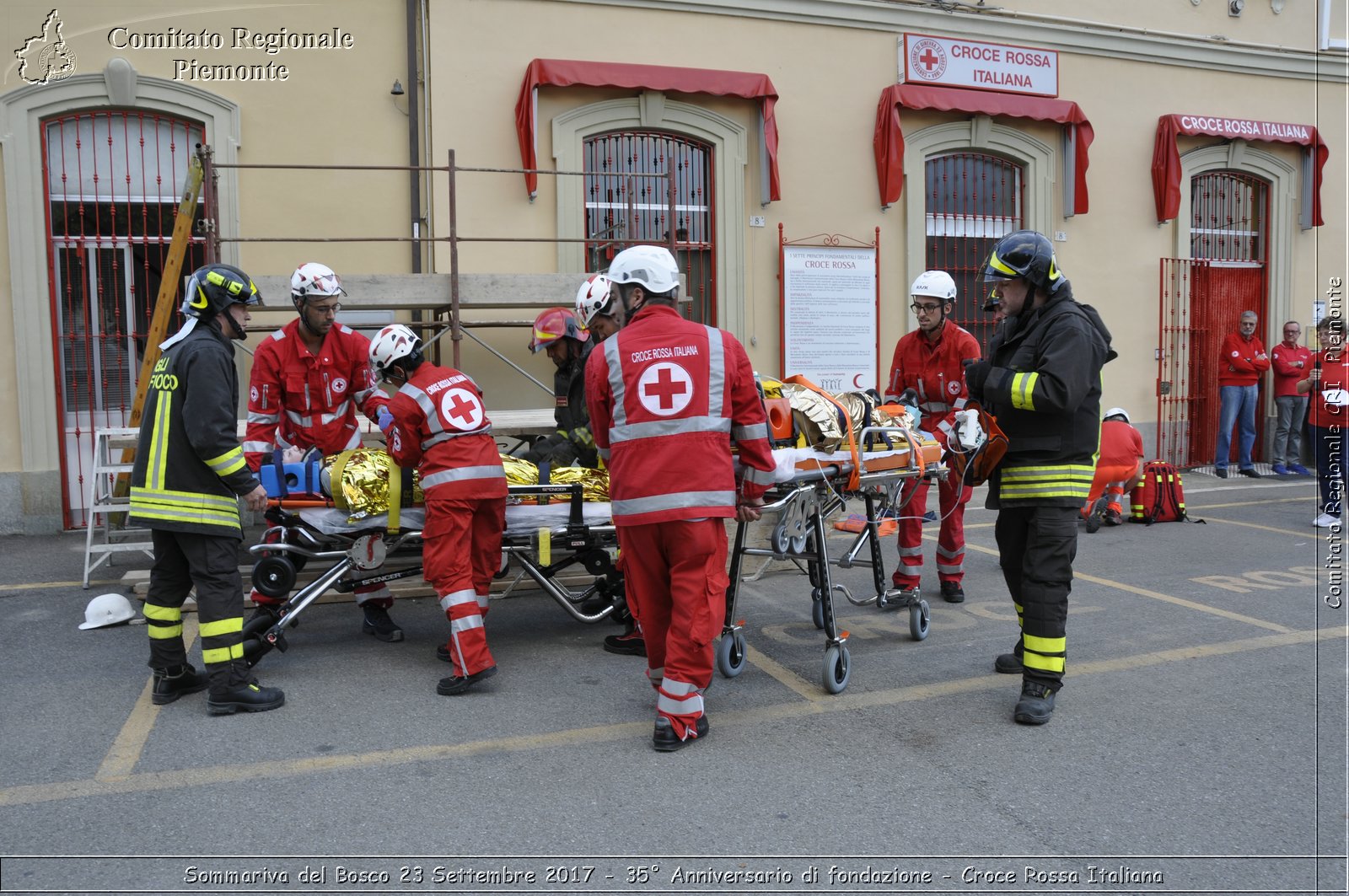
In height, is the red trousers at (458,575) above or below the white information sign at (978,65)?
below

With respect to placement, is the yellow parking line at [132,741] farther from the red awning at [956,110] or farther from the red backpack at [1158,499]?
the red awning at [956,110]

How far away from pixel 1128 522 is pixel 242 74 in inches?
371

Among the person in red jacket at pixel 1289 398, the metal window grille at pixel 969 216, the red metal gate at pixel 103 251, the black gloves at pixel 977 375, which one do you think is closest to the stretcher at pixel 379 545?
the black gloves at pixel 977 375

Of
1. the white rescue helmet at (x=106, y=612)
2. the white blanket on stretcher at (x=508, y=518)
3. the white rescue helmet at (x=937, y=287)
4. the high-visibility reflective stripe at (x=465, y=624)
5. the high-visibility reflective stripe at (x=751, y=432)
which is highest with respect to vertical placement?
the white rescue helmet at (x=937, y=287)

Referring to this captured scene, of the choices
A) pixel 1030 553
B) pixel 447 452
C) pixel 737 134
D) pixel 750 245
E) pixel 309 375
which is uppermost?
pixel 737 134

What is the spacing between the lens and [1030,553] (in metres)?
4.54

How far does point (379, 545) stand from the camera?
532 cm

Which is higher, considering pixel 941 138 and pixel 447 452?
pixel 941 138

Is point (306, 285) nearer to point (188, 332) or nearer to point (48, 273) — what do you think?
point (188, 332)

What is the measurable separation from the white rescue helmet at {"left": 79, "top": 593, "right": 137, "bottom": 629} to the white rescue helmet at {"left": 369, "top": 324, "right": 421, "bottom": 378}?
257 cm

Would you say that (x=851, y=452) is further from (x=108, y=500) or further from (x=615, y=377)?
(x=108, y=500)

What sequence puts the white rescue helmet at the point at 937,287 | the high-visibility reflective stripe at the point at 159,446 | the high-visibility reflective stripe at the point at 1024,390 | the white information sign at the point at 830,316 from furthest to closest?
the white information sign at the point at 830,316, the white rescue helmet at the point at 937,287, the high-visibility reflective stripe at the point at 159,446, the high-visibility reflective stripe at the point at 1024,390

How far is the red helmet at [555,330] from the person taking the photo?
5.83m

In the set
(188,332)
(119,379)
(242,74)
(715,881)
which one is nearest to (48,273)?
(119,379)
